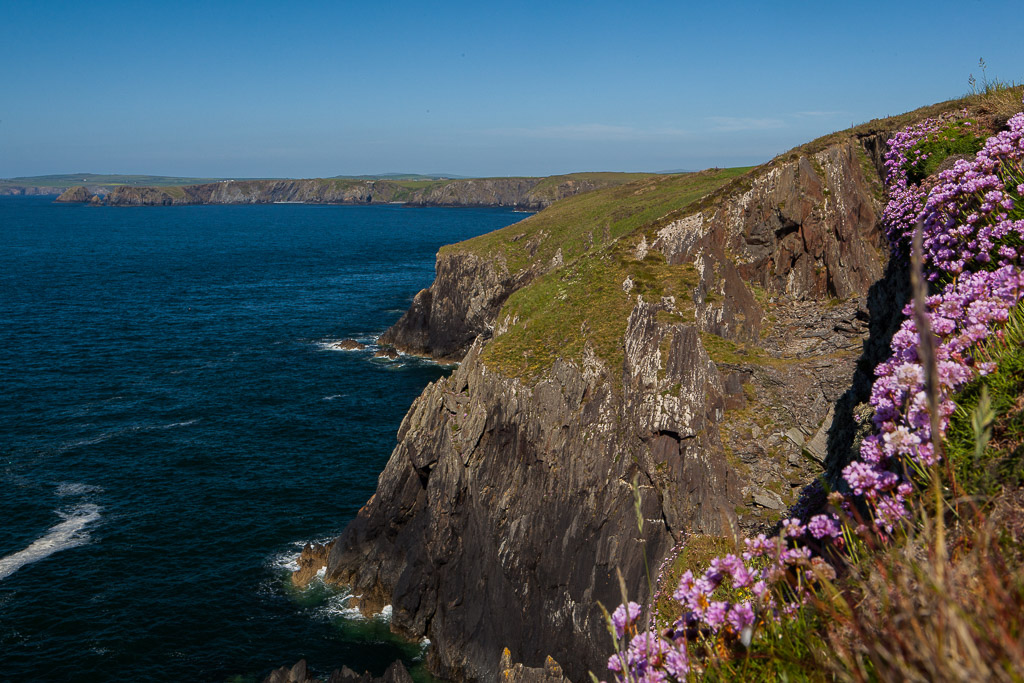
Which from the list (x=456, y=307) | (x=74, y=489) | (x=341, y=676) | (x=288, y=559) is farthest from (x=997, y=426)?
(x=456, y=307)

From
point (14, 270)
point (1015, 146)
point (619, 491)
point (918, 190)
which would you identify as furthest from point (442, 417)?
point (14, 270)

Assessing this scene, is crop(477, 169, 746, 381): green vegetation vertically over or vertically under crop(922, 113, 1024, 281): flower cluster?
under

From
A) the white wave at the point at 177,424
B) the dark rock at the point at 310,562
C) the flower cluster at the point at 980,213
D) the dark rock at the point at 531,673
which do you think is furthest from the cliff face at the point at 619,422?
the white wave at the point at 177,424

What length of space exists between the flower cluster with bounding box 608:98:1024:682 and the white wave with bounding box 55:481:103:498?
53.5 metres

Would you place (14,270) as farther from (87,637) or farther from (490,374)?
(490,374)

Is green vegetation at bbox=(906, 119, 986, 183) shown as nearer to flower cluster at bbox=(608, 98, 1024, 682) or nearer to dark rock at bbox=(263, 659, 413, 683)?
flower cluster at bbox=(608, 98, 1024, 682)

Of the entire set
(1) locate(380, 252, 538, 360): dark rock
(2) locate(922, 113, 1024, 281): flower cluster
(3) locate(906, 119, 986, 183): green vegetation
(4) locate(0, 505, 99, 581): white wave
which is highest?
(3) locate(906, 119, 986, 183): green vegetation

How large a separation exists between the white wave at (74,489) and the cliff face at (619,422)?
72.9 ft

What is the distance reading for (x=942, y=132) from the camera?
20062 mm

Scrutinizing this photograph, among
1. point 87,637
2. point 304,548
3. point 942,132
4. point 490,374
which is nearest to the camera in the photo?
point 942,132

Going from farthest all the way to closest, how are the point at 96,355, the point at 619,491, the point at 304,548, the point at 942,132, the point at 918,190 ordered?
1. the point at 96,355
2. the point at 304,548
3. the point at 619,491
4. the point at 942,132
5. the point at 918,190

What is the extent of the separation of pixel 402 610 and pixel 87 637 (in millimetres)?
16967

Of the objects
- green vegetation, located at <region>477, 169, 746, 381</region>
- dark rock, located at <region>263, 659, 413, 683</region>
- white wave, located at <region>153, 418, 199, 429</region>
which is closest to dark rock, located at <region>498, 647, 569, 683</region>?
dark rock, located at <region>263, 659, 413, 683</region>

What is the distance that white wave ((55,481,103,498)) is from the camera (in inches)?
1940
